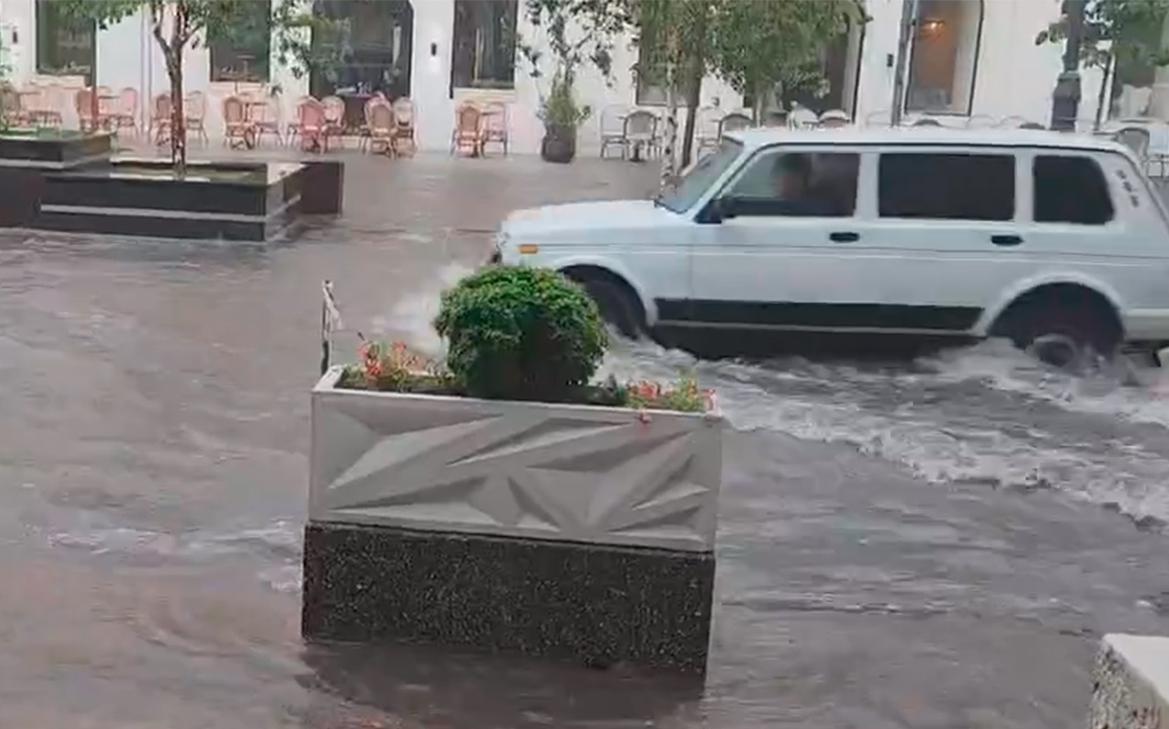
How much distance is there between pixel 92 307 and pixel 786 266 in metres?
5.16

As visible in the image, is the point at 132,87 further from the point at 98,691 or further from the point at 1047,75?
the point at 98,691

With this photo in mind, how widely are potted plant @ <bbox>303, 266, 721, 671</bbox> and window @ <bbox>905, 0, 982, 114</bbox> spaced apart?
27641 millimetres

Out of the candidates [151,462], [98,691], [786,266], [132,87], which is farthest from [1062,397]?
[132,87]

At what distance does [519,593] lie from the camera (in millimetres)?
4855

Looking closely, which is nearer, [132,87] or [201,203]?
[201,203]

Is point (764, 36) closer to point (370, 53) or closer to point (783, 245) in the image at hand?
point (783, 245)

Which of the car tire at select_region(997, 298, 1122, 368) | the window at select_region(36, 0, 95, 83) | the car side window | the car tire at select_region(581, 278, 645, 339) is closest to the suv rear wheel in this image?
the car tire at select_region(997, 298, 1122, 368)

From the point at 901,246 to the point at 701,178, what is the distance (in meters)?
1.39

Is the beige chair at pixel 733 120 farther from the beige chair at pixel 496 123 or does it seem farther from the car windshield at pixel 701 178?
the car windshield at pixel 701 178

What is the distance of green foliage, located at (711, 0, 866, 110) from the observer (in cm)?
1619

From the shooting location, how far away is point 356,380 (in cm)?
504

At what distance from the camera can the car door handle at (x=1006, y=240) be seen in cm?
977

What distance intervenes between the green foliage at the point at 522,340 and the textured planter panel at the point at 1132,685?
8.58ft

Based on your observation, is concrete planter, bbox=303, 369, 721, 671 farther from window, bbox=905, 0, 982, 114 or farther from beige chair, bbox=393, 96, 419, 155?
window, bbox=905, 0, 982, 114
